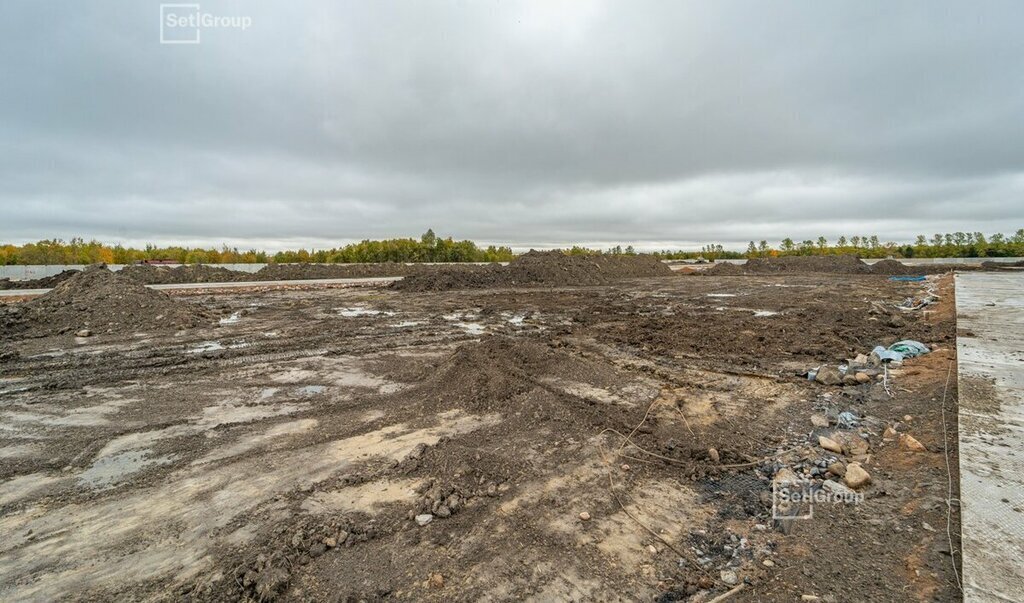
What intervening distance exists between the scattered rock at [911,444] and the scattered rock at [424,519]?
4.61 m

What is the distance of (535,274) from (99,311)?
23.6 meters

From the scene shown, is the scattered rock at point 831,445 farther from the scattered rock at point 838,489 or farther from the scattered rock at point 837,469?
the scattered rock at point 838,489

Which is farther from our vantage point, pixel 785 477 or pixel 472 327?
pixel 472 327

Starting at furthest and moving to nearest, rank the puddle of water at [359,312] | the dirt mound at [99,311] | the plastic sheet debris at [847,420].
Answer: the puddle of water at [359,312] → the dirt mound at [99,311] → the plastic sheet debris at [847,420]

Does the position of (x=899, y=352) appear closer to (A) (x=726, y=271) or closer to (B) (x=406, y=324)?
(B) (x=406, y=324)

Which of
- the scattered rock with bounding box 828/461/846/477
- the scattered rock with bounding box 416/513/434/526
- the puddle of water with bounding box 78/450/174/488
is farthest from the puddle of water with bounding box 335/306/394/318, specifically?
the scattered rock with bounding box 828/461/846/477

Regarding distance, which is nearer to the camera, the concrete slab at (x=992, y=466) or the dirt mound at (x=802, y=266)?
the concrete slab at (x=992, y=466)

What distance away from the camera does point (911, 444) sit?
4.08m

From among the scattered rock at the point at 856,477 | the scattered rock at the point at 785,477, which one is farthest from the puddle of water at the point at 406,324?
the scattered rock at the point at 856,477

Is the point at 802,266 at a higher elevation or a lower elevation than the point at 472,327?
higher

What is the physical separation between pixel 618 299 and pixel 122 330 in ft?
59.9

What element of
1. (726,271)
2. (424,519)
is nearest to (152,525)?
(424,519)

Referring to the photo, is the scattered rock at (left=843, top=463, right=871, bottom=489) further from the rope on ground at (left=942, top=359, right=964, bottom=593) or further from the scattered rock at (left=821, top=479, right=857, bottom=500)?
the rope on ground at (left=942, top=359, right=964, bottom=593)

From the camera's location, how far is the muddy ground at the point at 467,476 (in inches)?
105
